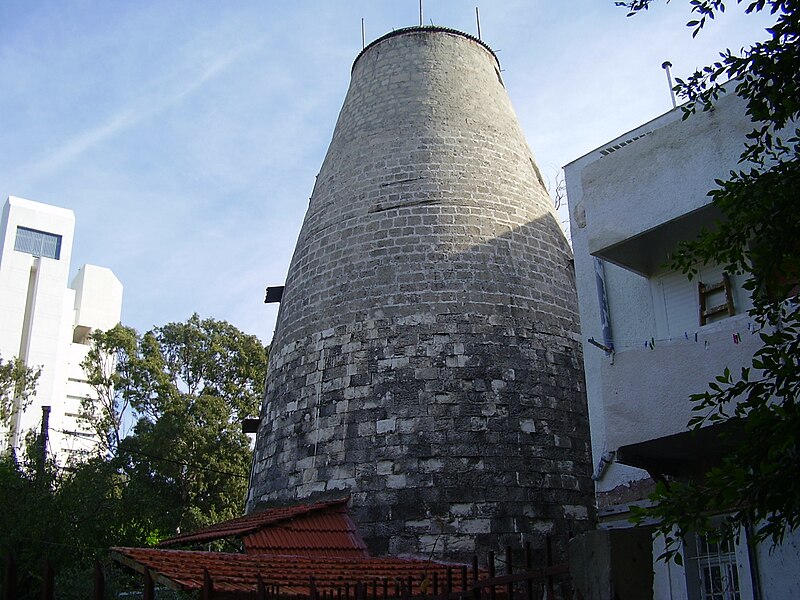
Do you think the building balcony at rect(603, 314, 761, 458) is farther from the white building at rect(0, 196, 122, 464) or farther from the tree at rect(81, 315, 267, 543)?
the white building at rect(0, 196, 122, 464)

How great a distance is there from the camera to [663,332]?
822cm

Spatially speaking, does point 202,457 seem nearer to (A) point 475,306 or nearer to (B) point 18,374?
(B) point 18,374

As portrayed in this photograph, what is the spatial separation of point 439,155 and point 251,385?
511 inches

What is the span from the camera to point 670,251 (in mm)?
8367

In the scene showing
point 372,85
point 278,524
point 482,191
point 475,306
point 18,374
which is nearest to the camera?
point 278,524

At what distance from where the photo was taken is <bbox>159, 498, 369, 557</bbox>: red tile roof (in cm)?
1031

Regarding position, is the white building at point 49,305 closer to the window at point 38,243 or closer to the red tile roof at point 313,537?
the window at point 38,243

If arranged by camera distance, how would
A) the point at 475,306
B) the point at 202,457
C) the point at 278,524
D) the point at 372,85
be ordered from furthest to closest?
the point at 202,457
the point at 372,85
the point at 475,306
the point at 278,524

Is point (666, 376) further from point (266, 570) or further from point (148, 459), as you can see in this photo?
point (148, 459)

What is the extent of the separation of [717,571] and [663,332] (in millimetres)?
2234

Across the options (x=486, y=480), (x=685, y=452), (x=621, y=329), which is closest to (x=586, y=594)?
(x=685, y=452)

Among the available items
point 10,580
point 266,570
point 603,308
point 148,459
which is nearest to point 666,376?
point 603,308

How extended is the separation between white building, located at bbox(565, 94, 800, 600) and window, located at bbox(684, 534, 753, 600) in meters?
0.01

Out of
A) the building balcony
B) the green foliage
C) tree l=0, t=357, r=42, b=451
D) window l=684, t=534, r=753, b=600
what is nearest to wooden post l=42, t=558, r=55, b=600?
the building balcony
